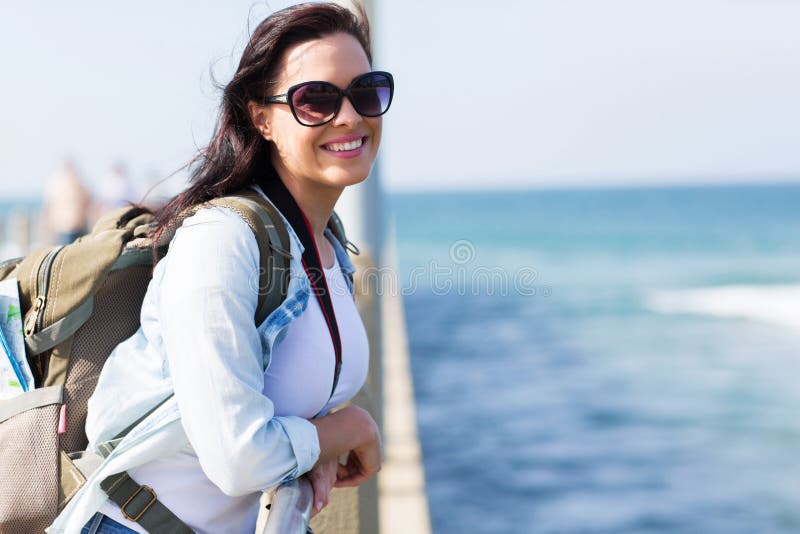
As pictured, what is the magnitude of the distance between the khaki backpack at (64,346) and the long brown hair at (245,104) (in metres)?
0.14

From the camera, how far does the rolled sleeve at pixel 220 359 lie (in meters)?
1.66

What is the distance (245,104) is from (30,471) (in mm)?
949

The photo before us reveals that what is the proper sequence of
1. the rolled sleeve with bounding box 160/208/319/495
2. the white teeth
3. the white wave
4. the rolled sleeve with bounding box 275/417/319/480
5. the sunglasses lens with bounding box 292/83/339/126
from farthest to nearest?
the white wave < the white teeth < the sunglasses lens with bounding box 292/83/339/126 < the rolled sleeve with bounding box 275/417/319/480 < the rolled sleeve with bounding box 160/208/319/495

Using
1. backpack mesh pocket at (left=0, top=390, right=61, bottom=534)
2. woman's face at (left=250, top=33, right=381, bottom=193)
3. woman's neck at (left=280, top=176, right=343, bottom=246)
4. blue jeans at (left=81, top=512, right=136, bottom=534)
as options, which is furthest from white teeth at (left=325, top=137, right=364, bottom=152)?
blue jeans at (left=81, top=512, right=136, bottom=534)

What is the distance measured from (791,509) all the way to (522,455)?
325 cm

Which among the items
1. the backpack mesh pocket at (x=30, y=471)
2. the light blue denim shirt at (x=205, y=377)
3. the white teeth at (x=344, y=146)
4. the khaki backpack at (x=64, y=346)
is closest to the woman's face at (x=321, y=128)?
the white teeth at (x=344, y=146)

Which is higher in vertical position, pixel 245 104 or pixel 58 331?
pixel 245 104

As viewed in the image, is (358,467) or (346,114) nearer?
(346,114)

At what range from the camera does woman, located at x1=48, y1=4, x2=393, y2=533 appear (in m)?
1.67

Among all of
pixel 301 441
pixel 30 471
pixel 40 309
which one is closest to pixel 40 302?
pixel 40 309

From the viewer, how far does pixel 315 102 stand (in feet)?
6.57

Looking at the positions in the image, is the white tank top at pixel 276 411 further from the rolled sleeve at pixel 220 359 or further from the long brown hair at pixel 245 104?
the long brown hair at pixel 245 104

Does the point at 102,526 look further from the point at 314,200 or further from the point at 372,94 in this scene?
the point at 372,94

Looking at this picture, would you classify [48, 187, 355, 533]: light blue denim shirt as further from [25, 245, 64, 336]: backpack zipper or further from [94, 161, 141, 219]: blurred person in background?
[94, 161, 141, 219]: blurred person in background
